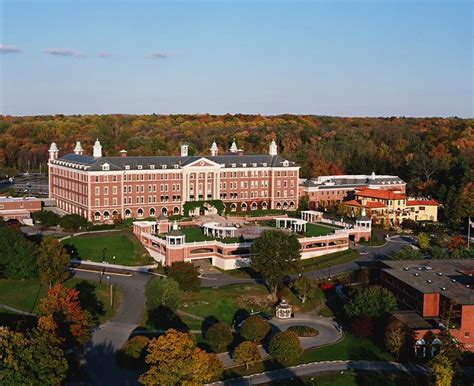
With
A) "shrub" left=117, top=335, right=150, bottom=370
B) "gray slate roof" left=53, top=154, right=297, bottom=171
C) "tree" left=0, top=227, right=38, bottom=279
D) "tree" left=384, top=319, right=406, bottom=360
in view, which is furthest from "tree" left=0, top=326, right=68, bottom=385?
"gray slate roof" left=53, top=154, right=297, bottom=171

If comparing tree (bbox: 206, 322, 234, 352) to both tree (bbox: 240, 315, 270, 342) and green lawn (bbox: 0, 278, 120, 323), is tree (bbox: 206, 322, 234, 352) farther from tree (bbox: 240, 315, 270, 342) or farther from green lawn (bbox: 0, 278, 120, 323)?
green lawn (bbox: 0, 278, 120, 323)

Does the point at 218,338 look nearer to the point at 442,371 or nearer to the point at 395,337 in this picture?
the point at 395,337

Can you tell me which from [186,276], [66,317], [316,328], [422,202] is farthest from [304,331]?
[422,202]

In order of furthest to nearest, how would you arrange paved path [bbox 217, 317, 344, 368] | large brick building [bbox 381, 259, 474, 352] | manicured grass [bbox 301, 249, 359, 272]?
manicured grass [bbox 301, 249, 359, 272]
large brick building [bbox 381, 259, 474, 352]
paved path [bbox 217, 317, 344, 368]

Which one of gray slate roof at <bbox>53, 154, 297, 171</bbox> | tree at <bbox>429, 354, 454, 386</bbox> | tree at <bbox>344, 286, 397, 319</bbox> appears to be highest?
gray slate roof at <bbox>53, 154, 297, 171</bbox>

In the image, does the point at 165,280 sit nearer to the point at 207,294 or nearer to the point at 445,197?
the point at 207,294
